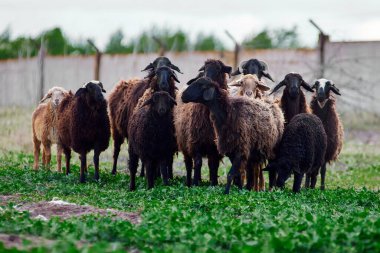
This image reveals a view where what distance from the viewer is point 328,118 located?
56.6 ft

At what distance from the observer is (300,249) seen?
8.73 metres

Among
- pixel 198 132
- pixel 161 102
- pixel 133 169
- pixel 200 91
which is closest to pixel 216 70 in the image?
pixel 161 102

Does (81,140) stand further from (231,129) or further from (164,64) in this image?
(231,129)

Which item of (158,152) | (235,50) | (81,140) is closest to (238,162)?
(158,152)

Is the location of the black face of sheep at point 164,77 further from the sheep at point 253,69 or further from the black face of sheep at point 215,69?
the sheep at point 253,69

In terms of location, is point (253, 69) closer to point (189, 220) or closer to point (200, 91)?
point (200, 91)

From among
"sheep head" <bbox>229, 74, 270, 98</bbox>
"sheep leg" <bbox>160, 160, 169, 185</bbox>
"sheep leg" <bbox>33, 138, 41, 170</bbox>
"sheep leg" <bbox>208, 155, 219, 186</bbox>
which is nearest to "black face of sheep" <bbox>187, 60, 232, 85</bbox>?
"sheep head" <bbox>229, 74, 270, 98</bbox>

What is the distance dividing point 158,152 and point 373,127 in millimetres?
13993

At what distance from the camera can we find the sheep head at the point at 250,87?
1627 cm

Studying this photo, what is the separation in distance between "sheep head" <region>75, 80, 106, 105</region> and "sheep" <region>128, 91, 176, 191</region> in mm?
1542

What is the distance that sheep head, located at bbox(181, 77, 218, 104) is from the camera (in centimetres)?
1455

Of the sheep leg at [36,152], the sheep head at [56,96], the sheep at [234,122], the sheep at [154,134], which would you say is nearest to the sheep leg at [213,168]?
the sheep at [154,134]

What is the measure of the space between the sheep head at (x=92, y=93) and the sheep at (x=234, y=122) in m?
3.17

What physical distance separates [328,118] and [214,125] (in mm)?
3436
